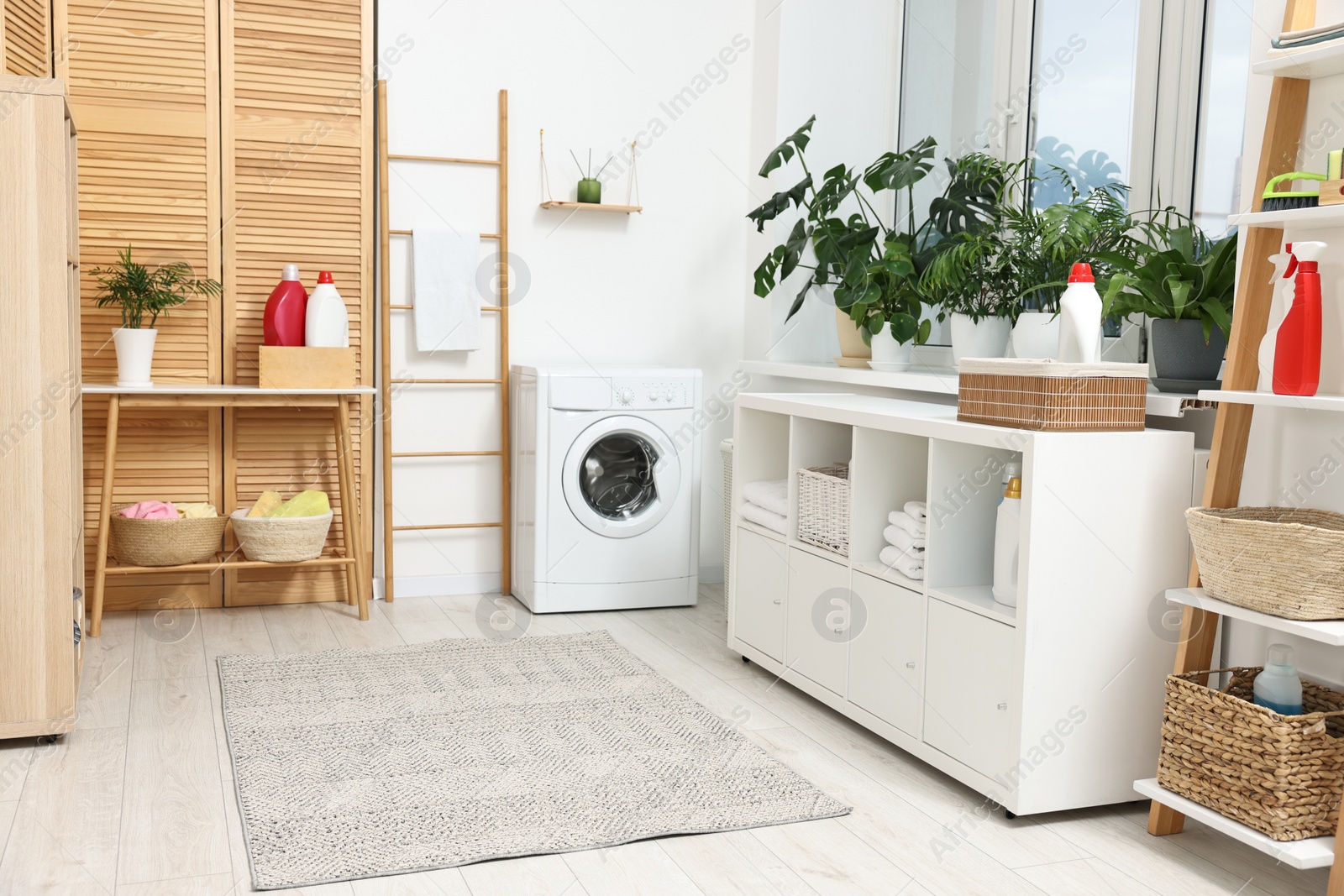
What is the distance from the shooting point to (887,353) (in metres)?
3.53

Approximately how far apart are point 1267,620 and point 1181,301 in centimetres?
70

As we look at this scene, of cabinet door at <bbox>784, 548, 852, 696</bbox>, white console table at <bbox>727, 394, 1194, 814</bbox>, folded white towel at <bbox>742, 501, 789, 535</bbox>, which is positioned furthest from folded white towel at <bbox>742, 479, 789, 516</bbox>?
white console table at <bbox>727, 394, 1194, 814</bbox>

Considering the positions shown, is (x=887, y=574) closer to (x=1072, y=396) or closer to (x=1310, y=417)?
(x=1072, y=396)

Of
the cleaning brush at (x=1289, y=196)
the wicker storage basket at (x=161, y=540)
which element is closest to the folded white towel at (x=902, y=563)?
the cleaning brush at (x=1289, y=196)

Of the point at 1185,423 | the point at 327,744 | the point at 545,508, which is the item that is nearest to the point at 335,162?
the point at 545,508

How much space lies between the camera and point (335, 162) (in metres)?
3.87

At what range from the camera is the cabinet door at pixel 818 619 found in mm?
2801

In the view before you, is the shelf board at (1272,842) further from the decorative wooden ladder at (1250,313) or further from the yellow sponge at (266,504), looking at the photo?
the yellow sponge at (266,504)

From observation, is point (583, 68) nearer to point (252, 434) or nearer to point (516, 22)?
point (516, 22)

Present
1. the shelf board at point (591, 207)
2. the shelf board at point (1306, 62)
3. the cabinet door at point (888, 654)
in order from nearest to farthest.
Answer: the shelf board at point (1306, 62) → the cabinet door at point (888, 654) → the shelf board at point (591, 207)

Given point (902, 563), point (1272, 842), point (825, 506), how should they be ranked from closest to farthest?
1. point (1272, 842)
2. point (902, 563)
3. point (825, 506)

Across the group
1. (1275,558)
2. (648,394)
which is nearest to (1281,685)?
(1275,558)

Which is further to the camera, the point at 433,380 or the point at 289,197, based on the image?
the point at 433,380

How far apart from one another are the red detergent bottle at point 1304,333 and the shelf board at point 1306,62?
1.04 ft
